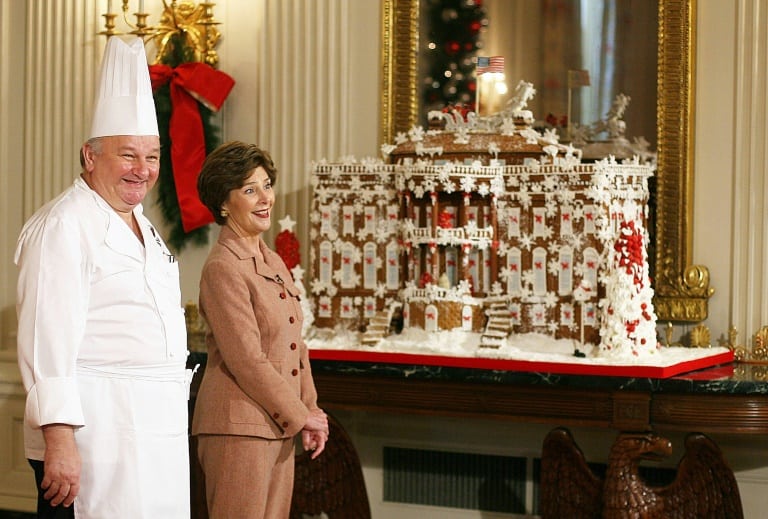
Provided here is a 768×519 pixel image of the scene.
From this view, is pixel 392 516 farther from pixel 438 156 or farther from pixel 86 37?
pixel 86 37

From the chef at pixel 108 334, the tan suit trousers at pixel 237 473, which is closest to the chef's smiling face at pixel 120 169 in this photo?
the chef at pixel 108 334

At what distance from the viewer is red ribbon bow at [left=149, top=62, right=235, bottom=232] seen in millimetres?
5855

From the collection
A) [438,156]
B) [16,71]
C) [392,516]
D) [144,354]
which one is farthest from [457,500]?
[16,71]

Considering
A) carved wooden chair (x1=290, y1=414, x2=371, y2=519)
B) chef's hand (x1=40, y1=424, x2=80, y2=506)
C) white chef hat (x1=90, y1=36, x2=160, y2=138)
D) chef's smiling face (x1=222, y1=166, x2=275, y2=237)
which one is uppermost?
white chef hat (x1=90, y1=36, x2=160, y2=138)

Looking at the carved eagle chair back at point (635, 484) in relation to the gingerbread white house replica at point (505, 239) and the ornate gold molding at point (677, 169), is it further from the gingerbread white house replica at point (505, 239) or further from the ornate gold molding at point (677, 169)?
the ornate gold molding at point (677, 169)

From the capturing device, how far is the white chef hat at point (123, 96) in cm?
311

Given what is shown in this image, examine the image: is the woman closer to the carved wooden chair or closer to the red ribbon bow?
the carved wooden chair

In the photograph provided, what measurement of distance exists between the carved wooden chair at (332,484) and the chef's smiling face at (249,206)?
5.10 ft

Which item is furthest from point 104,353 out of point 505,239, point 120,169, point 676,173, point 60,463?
point 676,173

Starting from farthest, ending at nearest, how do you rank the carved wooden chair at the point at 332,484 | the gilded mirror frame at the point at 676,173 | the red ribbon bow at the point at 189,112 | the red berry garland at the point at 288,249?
the red ribbon bow at the point at 189,112, the red berry garland at the point at 288,249, the gilded mirror frame at the point at 676,173, the carved wooden chair at the point at 332,484

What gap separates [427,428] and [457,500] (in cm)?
36

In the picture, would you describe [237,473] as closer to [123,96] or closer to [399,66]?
[123,96]

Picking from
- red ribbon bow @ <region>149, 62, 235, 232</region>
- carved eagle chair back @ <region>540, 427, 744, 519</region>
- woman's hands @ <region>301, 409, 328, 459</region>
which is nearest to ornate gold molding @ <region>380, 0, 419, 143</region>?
red ribbon bow @ <region>149, 62, 235, 232</region>

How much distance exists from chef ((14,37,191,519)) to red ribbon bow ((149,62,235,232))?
8.61 feet
